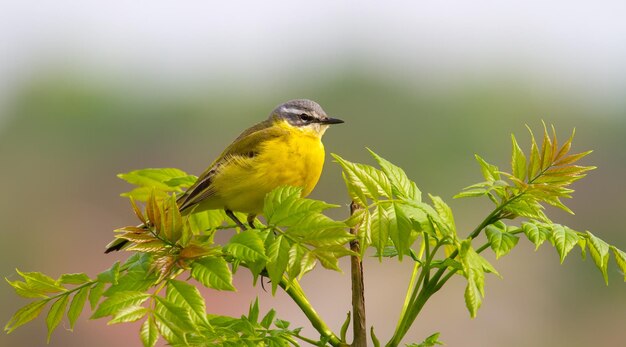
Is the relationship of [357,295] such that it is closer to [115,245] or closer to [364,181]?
[364,181]

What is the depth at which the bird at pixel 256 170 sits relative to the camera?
335cm

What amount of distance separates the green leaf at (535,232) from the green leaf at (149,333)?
3.18 feet

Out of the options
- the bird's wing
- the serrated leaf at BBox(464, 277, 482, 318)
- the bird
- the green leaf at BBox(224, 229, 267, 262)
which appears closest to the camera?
the serrated leaf at BBox(464, 277, 482, 318)

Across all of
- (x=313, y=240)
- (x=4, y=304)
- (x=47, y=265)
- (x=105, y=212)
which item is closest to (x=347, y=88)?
(x=105, y=212)

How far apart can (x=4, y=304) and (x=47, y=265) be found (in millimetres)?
4303

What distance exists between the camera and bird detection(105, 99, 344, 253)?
11.0 ft

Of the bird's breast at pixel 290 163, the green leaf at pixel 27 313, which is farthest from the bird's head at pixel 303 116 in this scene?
the green leaf at pixel 27 313

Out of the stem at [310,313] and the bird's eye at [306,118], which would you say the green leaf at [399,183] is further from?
the bird's eye at [306,118]

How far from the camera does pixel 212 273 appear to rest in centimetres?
204

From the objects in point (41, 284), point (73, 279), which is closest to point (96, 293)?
point (73, 279)

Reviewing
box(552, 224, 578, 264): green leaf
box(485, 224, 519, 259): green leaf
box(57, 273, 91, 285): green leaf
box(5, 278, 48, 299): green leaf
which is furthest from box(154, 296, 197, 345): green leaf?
box(552, 224, 578, 264): green leaf

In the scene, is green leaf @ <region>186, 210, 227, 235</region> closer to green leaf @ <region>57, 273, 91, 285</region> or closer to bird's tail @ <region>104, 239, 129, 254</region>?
bird's tail @ <region>104, 239, 129, 254</region>

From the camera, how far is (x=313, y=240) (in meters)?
2.01

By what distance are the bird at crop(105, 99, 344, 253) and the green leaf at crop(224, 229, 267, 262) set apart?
3.75ft
